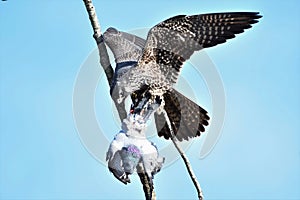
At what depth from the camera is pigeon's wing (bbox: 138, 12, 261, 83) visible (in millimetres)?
7215

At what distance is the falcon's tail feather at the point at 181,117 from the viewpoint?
6837 mm

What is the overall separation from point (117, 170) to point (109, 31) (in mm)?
3990

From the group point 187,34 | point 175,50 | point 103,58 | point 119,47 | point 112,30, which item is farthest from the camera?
point 112,30

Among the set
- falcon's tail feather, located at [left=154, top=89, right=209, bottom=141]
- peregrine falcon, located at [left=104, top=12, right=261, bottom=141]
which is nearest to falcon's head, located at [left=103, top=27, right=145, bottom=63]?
peregrine falcon, located at [left=104, top=12, right=261, bottom=141]

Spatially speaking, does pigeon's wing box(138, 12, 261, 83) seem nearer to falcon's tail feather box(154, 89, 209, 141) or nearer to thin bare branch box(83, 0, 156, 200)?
falcon's tail feather box(154, 89, 209, 141)

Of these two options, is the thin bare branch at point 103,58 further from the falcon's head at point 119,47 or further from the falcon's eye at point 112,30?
the falcon's eye at point 112,30

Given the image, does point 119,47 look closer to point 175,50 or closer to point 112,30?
point 112,30

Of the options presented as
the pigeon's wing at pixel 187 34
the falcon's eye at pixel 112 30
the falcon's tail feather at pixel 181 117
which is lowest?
the falcon's tail feather at pixel 181 117

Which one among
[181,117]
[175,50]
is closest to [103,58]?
[175,50]

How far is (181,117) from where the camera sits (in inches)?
299

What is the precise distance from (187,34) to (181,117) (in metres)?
1.07

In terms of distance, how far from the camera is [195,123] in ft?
26.1

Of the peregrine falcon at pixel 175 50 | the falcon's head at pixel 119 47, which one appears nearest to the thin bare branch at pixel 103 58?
the peregrine falcon at pixel 175 50

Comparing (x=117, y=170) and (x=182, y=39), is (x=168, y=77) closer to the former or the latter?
(x=182, y=39)
